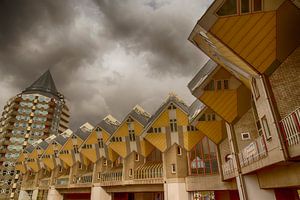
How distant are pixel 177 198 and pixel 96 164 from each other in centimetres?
1715

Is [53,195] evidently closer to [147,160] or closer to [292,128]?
[147,160]

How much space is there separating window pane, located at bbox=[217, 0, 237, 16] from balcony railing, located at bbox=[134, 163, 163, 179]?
22.3 metres

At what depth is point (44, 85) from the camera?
96000 mm

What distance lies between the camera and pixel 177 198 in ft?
78.7

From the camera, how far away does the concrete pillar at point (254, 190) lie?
488 inches

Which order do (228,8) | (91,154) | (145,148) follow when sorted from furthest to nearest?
1. (91,154)
2. (145,148)
3. (228,8)

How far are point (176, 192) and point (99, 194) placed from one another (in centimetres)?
1497

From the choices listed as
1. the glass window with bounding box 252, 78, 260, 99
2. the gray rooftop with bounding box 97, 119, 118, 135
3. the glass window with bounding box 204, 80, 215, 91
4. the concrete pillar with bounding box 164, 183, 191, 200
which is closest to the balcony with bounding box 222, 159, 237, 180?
the glass window with bounding box 204, 80, 215, 91

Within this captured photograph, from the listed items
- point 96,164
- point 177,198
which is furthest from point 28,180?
point 177,198

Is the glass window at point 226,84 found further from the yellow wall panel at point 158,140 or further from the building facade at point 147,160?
the yellow wall panel at point 158,140

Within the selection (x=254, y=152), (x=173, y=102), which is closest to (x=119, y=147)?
(x=173, y=102)

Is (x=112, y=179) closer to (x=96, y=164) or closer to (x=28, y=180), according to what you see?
(x=96, y=164)

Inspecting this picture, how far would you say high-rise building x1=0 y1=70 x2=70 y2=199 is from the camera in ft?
232

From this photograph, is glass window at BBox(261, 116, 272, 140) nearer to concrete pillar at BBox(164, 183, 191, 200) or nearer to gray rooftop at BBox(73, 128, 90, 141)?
concrete pillar at BBox(164, 183, 191, 200)
